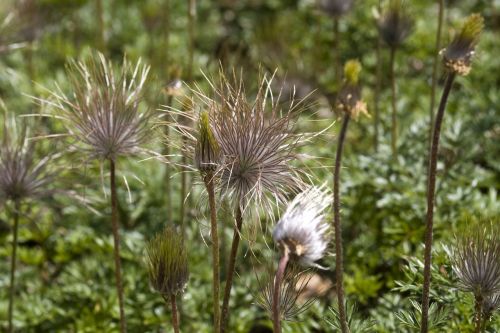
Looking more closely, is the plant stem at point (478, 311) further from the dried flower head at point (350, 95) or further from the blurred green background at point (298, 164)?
→ the dried flower head at point (350, 95)

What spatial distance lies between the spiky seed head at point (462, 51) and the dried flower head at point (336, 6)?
2029 millimetres

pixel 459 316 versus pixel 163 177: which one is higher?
pixel 163 177

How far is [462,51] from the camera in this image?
7.59 feet

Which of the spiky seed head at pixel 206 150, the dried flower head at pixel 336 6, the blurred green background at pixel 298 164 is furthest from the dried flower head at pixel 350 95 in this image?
the dried flower head at pixel 336 6

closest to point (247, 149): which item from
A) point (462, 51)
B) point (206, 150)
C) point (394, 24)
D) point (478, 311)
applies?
point (206, 150)

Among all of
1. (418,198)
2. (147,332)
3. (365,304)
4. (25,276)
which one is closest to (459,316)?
(365,304)

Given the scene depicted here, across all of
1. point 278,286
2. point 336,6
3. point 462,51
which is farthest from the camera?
point 336,6

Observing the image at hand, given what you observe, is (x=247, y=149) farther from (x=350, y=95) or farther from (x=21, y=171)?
(x=21, y=171)

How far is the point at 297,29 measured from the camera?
234 inches

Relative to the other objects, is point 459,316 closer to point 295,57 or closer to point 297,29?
point 295,57

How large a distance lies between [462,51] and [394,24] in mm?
1530

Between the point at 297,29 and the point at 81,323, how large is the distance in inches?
130

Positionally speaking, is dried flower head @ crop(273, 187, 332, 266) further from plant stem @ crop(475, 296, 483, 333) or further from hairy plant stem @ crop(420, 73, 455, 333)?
plant stem @ crop(475, 296, 483, 333)

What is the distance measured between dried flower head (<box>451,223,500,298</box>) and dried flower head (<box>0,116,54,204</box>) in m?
1.52
